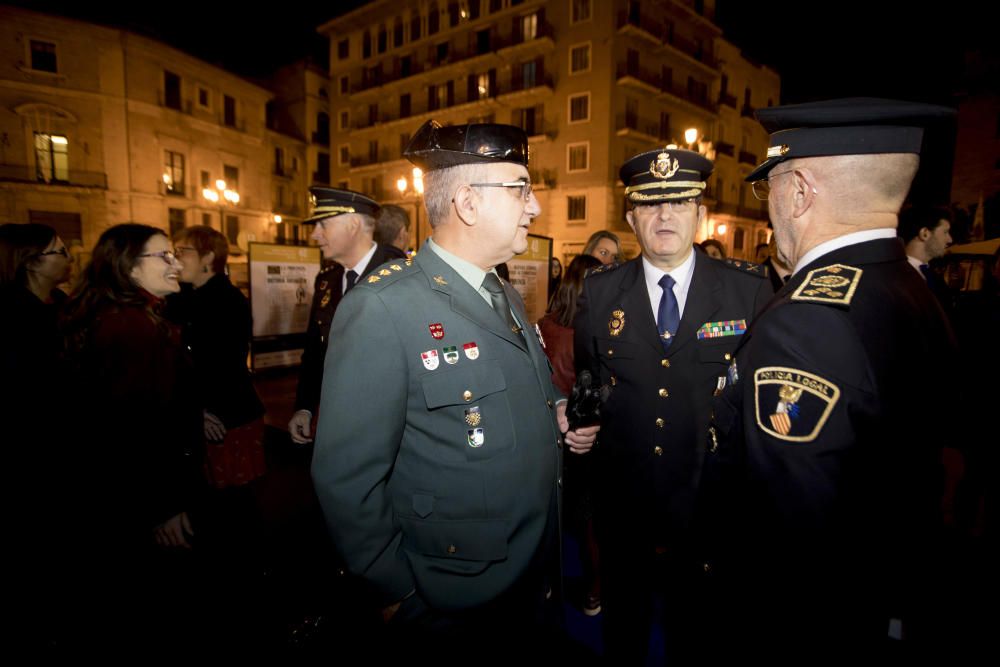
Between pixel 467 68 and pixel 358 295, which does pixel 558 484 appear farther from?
pixel 467 68

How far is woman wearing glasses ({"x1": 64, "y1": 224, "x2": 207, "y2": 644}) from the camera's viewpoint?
96.7 inches

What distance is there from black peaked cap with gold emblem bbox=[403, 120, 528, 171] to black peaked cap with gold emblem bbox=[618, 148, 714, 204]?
115 cm

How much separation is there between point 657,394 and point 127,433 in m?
2.97

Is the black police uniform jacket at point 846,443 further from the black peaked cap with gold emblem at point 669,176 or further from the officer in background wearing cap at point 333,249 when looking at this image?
the officer in background wearing cap at point 333,249

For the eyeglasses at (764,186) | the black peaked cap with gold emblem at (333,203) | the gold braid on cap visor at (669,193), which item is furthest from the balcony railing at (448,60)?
the eyeglasses at (764,186)

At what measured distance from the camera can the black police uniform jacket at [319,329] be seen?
12.1ft

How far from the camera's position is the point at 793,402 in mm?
1407

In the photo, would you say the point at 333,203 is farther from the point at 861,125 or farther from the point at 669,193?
the point at 861,125

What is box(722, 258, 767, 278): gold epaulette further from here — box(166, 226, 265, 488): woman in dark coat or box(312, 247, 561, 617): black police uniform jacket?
box(166, 226, 265, 488): woman in dark coat

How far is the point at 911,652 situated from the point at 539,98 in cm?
3241

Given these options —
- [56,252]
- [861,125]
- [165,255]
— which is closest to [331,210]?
[165,255]

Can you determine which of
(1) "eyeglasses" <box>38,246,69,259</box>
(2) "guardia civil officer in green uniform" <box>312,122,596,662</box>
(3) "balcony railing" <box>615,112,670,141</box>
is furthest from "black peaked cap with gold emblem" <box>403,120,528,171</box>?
(3) "balcony railing" <box>615,112,670,141</box>

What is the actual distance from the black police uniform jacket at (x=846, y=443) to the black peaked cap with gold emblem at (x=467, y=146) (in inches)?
49.3

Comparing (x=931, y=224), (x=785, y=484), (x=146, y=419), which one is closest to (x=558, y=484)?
(x=785, y=484)
